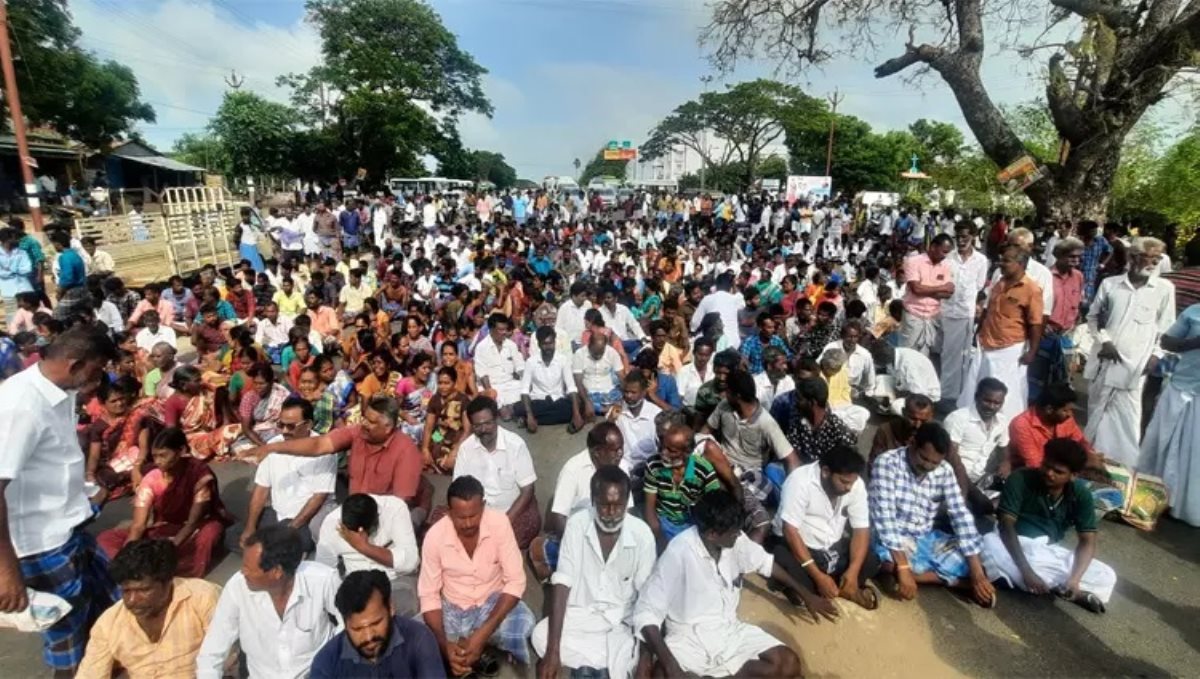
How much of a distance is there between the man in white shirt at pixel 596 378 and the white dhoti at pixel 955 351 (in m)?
3.29

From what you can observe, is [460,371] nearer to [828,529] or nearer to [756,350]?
[756,350]

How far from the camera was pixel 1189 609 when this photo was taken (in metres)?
3.61

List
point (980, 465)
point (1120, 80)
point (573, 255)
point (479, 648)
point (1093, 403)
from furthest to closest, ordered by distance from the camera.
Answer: point (573, 255) → point (1120, 80) → point (1093, 403) → point (980, 465) → point (479, 648)

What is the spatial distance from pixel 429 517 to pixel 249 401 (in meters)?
2.32

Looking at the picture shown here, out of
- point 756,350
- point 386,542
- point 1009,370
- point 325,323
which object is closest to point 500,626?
point 386,542

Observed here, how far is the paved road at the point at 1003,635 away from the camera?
10.5ft

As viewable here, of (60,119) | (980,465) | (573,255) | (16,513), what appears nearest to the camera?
(16,513)

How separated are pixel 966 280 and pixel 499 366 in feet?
15.4

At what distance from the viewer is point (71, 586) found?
9.16 ft

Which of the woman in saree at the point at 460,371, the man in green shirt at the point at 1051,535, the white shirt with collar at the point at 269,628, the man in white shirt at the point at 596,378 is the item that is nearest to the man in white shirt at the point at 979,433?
the man in green shirt at the point at 1051,535

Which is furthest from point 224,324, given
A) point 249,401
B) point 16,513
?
point 16,513

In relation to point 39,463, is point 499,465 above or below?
below

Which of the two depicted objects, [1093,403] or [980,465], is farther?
[1093,403]

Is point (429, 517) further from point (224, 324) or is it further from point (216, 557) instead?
point (224, 324)
